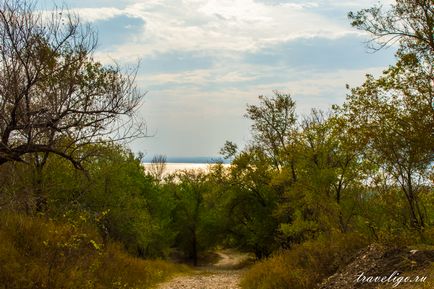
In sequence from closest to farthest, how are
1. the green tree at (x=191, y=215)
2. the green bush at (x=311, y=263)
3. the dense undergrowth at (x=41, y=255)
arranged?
the dense undergrowth at (x=41, y=255)
the green bush at (x=311, y=263)
the green tree at (x=191, y=215)

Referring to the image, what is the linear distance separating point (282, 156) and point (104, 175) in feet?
42.4

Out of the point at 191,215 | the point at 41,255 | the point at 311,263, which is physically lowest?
the point at 191,215

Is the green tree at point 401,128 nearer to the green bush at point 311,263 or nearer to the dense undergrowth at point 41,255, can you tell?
the green bush at point 311,263

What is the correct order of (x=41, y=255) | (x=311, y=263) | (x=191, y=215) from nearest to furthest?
(x=41, y=255)
(x=311, y=263)
(x=191, y=215)

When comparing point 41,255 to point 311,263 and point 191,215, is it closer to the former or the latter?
point 311,263

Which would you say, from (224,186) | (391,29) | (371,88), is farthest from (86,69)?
(224,186)

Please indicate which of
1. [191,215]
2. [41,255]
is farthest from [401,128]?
[191,215]

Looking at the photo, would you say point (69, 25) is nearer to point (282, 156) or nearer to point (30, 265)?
point (30, 265)

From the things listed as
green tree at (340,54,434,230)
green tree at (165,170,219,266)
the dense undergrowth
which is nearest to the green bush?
green tree at (340,54,434,230)

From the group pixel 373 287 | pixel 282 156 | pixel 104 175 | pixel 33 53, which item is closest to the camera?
pixel 373 287

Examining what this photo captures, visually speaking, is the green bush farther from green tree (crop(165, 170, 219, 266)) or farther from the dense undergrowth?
green tree (crop(165, 170, 219, 266))

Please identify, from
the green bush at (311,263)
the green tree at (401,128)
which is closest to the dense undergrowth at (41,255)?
the green bush at (311,263)

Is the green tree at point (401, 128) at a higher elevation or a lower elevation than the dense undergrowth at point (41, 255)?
higher

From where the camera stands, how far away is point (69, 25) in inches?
508
